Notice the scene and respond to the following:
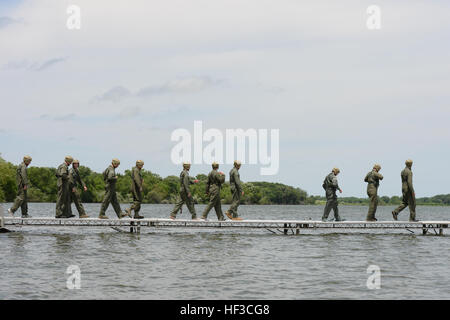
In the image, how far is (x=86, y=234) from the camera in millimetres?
25922

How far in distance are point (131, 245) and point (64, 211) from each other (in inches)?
144

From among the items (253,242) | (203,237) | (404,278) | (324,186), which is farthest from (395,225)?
(404,278)

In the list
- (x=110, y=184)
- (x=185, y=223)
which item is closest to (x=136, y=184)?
(x=110, y=184)

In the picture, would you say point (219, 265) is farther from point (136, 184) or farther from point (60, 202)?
point (60, 202)

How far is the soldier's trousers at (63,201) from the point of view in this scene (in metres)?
23.5

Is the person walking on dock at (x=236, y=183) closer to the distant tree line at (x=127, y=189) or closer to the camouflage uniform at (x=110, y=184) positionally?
the camouflage uniform at (x=110, y=184)

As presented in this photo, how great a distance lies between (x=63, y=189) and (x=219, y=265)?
27.0ft

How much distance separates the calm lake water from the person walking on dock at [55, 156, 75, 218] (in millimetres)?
984

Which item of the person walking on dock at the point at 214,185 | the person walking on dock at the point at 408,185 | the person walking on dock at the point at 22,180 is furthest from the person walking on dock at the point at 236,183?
the person walking on dock at the point at 22,180

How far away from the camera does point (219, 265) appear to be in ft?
57.7
